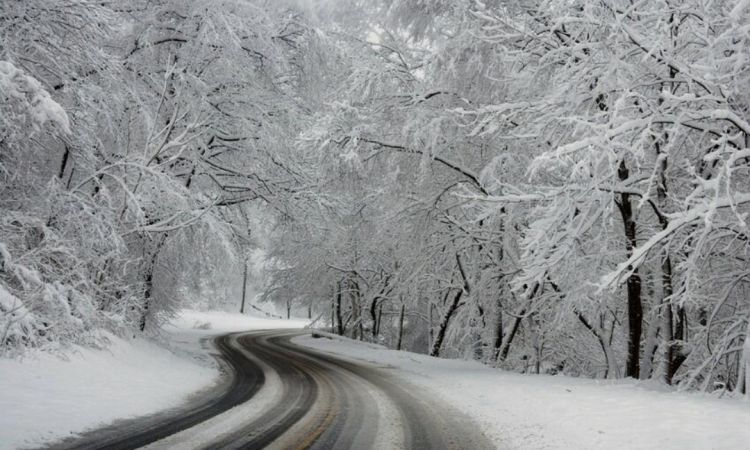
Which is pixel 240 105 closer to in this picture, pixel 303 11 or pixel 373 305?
pixel 303 11

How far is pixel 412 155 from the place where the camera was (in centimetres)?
1370

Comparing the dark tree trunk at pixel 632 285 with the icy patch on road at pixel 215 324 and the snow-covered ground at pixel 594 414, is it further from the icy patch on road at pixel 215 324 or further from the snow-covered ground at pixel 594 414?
the icy patch on road at pixel 215 324

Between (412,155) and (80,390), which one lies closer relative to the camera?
(80,390)

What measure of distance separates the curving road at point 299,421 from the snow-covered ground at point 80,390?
352 millimetres

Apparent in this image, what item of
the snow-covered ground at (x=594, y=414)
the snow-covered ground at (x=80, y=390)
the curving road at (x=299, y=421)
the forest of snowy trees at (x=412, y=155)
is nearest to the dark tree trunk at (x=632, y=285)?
the forest of snowy trees at (x=412, y=155)

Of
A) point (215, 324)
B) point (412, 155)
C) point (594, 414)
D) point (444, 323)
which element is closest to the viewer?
point (594, 414)

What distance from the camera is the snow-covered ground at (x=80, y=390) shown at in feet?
18.7

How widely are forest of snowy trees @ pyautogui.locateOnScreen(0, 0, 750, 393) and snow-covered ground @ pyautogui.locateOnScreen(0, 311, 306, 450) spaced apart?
0.53 metres

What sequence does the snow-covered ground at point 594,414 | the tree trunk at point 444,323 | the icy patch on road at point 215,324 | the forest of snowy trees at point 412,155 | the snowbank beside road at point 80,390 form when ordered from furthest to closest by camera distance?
the icy patch on road at point 215,324 < the tree trunk at point 444,323 < the forest of snowy trees at point 412,155 < the snow-covered ground at point 594,414 < the snowbank beside road at point 80,390

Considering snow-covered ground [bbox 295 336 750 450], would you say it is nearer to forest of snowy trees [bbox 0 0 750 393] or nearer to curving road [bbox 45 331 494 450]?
curving road [bbox 45 331 494 450]

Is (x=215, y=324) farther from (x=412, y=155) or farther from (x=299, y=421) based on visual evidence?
(x=299, y=421)

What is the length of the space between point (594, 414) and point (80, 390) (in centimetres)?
735

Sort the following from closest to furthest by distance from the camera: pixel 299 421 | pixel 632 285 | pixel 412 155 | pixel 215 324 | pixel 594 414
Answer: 1. pixel 299 421
2. pixel 594 414
3. pixel 632 285
4. pixel 412 155
5. pixel 215 324

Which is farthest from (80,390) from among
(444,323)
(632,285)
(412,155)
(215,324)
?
(215,324)
